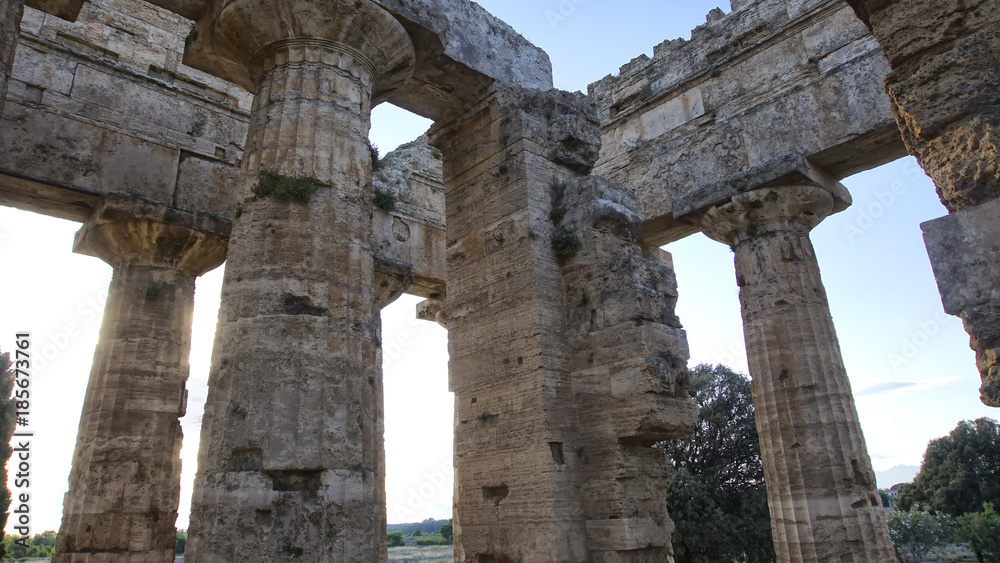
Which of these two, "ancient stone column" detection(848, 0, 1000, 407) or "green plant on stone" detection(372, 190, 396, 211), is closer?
"ancient stone column" detection(848, 0, 1000, 407)

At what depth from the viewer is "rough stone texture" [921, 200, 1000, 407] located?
128 inches

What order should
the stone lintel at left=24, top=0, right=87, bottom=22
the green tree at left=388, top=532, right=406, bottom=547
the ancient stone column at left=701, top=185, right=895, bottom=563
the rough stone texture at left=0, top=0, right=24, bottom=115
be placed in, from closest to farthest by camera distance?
the rough stone texture at left=0, top=0, right=24, bottom=115 → the stone lintel at left=24, top=0, right=87, bottom=22 → the ancient stone column at left=701, top=185, right=895, bottom=563 → the green tree at left=388, top=532, right=406, bottom=547

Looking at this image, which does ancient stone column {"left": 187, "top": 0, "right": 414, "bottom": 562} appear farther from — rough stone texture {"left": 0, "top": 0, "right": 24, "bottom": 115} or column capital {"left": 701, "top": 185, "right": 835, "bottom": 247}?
column capital {"left": 701, "top": 185, "right": 835, "bottom": 247}

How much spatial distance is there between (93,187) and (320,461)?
247 inches

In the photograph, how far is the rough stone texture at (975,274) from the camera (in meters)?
3.25

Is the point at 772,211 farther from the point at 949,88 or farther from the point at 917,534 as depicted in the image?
the point at 917,534

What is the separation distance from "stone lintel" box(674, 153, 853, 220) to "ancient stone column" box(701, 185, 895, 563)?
132mm

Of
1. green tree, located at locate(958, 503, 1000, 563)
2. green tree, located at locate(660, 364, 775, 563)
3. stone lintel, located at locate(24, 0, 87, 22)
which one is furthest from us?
green tree, located at locate(958, 503, 1000, 563)

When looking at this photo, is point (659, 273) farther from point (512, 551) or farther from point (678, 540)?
point (678, 540)

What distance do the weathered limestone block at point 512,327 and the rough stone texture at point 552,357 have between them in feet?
0.05

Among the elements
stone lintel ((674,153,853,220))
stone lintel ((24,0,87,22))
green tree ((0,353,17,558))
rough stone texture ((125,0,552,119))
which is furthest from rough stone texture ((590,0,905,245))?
green tree ((0,353,17,558))

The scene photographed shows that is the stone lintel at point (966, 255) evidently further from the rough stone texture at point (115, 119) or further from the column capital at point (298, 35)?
the rough stone texture at point (115, 119)

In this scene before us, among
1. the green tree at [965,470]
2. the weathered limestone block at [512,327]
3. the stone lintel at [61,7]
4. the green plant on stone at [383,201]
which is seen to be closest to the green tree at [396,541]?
the green tree at [965,470]

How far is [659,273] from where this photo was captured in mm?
6801
